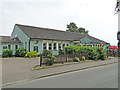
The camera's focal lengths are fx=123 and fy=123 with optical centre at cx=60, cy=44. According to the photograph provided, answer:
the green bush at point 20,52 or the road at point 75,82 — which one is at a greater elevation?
the green bush at point 20,52

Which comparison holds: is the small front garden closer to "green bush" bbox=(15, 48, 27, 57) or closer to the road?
"green bush" bbox=(15, 48, 27, 57)

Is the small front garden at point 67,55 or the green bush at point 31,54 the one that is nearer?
the small front garden at point 67,55

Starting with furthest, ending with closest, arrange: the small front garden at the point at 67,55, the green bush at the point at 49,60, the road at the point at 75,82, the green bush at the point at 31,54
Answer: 1. the green bush at the point at 31,54
2. the small front garden at the point at 67,55
3. the green bush at the point at 49,60
4. the road at the point at 75,82

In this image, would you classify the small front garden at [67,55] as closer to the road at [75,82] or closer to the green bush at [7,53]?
the green bush at [7,53]

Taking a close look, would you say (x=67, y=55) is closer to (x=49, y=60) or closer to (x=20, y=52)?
(x=49, y=60)

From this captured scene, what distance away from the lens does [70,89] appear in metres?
5.38

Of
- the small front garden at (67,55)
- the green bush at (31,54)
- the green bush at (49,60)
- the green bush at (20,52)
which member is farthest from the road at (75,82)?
the green bush at (20,52)

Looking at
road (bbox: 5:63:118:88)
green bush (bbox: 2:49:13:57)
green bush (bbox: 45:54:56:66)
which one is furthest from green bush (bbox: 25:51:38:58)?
road (bbox: 5:63:118:88)

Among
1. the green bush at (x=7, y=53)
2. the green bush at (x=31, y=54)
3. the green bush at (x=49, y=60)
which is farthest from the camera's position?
the green bush at (x=7, y=53)

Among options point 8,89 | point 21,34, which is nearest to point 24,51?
point 21,34

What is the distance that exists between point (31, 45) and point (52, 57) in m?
12.0

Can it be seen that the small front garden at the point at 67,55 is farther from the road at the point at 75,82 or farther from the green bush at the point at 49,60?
the road at the point at 75,82

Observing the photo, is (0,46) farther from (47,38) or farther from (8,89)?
(8,89)

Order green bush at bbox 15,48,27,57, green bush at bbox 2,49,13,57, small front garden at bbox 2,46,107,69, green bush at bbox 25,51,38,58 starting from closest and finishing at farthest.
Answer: small front garden at bbox 2,46,107,69, green bush at bbox 25,51,38,58, green bush at bbox 15,48,27,57, green bush at bbox 2,49,13,57
